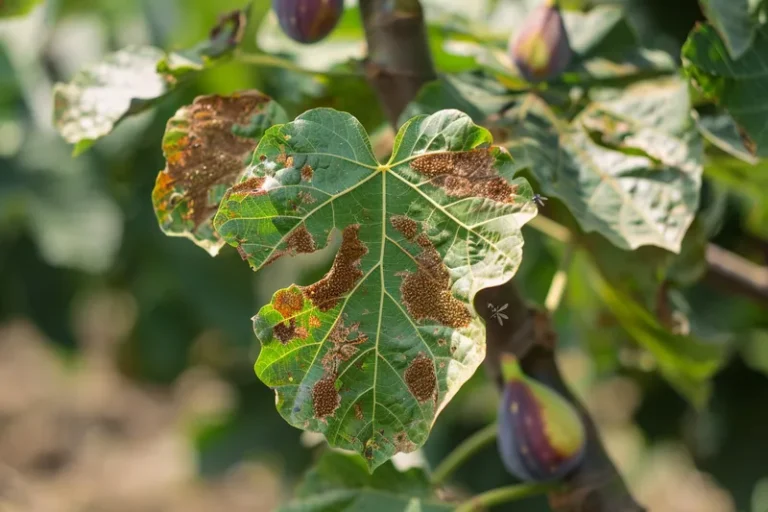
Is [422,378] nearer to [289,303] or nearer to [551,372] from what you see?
[289,303]

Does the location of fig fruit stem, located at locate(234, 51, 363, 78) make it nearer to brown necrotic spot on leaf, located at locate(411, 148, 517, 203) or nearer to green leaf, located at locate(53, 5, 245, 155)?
green leaf, located at locate(53, 5, 245, 155)

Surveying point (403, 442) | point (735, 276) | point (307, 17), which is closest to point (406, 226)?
point (403, 442)

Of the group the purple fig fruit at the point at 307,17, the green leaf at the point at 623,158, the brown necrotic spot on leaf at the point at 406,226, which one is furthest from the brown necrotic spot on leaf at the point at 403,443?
the purple fig fruit at the point at 307,17

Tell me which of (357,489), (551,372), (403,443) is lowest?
(357,489)

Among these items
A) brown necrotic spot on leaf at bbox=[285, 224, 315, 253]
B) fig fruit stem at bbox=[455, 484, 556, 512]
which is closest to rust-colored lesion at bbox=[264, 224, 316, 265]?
brown necrotic spot on leaf at bbox=[285, 224, 315, 253]

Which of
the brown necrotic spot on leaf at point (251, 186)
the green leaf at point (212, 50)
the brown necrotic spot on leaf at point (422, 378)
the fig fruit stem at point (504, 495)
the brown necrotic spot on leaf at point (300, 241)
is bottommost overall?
the fig fruit stem at point (504, 495)

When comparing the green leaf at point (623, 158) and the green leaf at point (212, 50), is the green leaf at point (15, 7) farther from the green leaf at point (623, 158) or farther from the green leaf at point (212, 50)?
the green leaf at point (623, 158)
